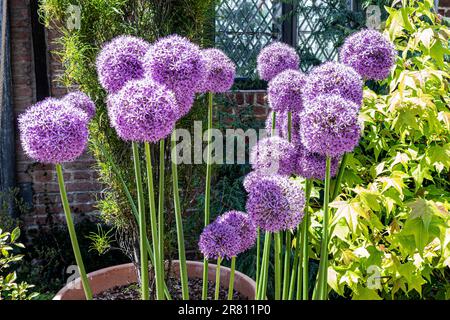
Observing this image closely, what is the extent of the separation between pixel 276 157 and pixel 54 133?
19.5 inches

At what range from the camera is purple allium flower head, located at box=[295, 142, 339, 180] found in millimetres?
1162

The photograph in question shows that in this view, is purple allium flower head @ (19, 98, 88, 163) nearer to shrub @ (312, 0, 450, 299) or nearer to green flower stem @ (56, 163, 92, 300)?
green flower stem @ (56, 163, 92, 300)

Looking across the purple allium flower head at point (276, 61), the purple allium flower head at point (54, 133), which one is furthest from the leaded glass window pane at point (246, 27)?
the purple allium flower head at point (54, 133)

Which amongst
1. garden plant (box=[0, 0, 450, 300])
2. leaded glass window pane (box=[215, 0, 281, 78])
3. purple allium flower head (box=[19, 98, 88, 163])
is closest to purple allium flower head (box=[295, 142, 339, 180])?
garden plant (box=[0, 0, 450, 300])

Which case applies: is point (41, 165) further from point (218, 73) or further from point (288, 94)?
point (288, 94)

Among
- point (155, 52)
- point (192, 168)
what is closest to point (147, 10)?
point (192, 168)

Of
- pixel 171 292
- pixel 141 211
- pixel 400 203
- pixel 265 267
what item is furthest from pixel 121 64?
pixel 171 292

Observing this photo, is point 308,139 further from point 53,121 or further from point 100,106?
point 100,106

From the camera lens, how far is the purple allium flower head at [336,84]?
1.12m

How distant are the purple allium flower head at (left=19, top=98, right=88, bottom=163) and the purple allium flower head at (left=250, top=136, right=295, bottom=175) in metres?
0.42

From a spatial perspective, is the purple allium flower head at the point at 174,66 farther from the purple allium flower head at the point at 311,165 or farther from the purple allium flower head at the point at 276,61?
the purple allium flower head at the point at 276,61

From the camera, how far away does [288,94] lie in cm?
128
